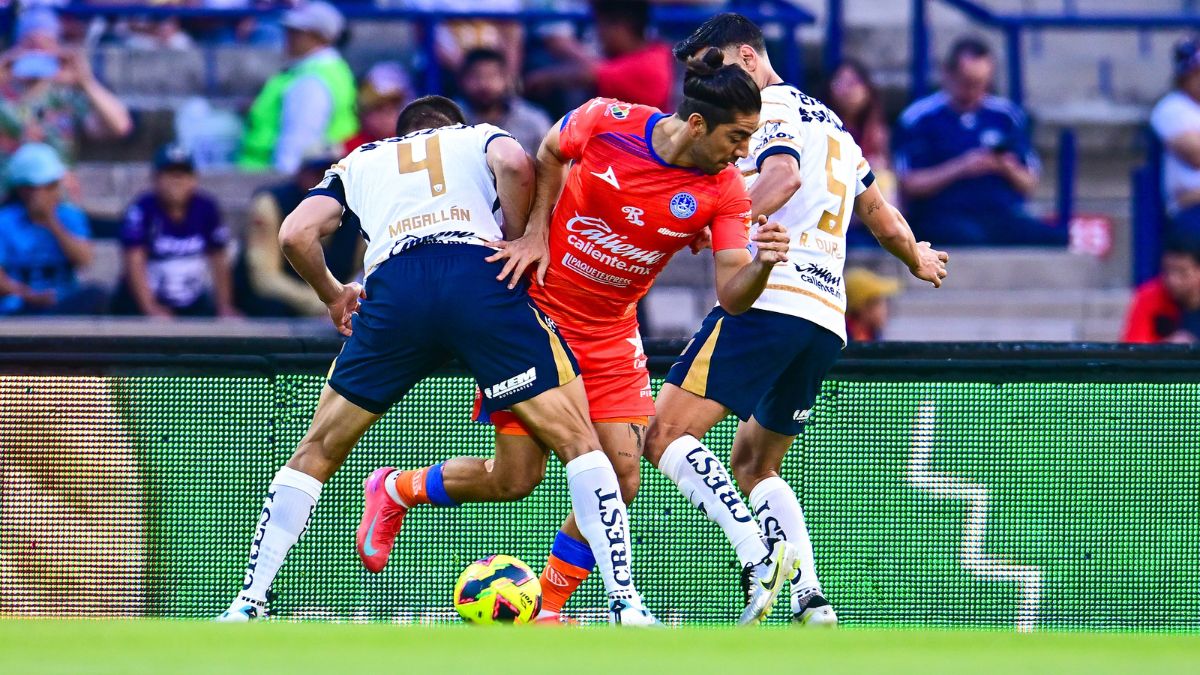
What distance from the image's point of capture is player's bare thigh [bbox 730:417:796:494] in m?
7.12

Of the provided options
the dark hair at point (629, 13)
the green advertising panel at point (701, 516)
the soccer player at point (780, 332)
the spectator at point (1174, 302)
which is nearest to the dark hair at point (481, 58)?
the dark hair at point (629, 13)

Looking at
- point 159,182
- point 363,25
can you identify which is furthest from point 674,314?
point 363,25

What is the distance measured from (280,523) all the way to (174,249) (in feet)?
16.3

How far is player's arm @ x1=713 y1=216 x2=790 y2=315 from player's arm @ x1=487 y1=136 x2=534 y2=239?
748 millimetres

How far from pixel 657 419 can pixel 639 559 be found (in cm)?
97

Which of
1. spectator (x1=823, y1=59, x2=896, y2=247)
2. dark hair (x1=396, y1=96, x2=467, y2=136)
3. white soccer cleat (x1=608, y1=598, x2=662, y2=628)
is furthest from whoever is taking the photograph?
spectator (x1=823, y1=59, x2=896, y2=247)

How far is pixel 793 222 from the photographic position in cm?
682

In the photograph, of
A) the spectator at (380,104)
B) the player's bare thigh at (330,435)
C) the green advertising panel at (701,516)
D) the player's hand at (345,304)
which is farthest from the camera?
the spectator at (380,104)

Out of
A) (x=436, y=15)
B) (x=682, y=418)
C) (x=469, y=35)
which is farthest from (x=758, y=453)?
(x=469, y=35)

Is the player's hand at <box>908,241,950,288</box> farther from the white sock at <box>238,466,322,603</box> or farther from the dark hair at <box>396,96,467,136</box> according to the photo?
the white sock at <box>238,466,322,603</box>

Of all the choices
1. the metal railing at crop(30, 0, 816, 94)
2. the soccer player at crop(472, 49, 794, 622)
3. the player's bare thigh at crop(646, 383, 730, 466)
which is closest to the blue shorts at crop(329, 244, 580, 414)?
the soccer player at crop(472, 49, 794, 622)

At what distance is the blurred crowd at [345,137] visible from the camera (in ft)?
36.6

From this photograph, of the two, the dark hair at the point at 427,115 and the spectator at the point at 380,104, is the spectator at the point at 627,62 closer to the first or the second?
the spectator at the point at 380,104

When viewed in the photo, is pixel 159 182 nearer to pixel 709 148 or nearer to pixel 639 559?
pixel 639 559
